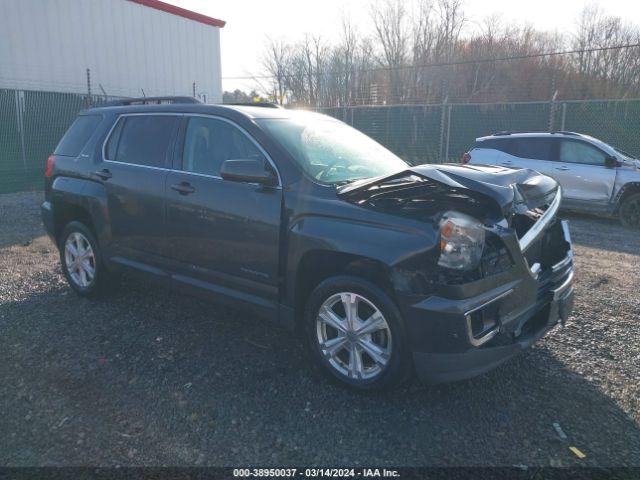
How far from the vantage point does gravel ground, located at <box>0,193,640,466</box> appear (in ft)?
9.22

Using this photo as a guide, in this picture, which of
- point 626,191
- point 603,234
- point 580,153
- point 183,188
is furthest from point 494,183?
point 580,153

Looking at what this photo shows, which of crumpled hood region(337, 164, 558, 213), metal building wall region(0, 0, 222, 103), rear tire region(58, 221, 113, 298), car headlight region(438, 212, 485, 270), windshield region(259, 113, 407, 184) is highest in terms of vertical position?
metal building wall region(0, 0, 222, 103)

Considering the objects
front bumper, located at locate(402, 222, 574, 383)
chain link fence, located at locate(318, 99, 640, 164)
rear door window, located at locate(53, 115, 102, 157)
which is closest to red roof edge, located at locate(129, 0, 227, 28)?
chain link fence, located at locate(318, 99, 640, 164)

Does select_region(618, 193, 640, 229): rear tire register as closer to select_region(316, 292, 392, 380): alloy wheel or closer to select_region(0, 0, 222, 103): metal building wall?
select_region(316, 292, 392, 380): alloy wheel

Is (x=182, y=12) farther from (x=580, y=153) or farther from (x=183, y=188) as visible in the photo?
(x=183, y=188)

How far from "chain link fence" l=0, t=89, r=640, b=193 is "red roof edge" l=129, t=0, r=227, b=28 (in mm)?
5681

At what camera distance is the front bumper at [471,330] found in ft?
9.50

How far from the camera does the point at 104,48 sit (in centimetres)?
1897

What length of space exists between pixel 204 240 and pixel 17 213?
7.85 m

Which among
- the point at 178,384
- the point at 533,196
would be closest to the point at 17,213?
the point at 178,384

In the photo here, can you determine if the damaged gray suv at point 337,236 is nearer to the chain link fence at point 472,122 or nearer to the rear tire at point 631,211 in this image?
the rear tire at point 631,211

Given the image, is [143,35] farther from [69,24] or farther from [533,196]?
[533,196]

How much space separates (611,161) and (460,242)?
763cm

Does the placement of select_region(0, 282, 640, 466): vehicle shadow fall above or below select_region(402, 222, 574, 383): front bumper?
below
